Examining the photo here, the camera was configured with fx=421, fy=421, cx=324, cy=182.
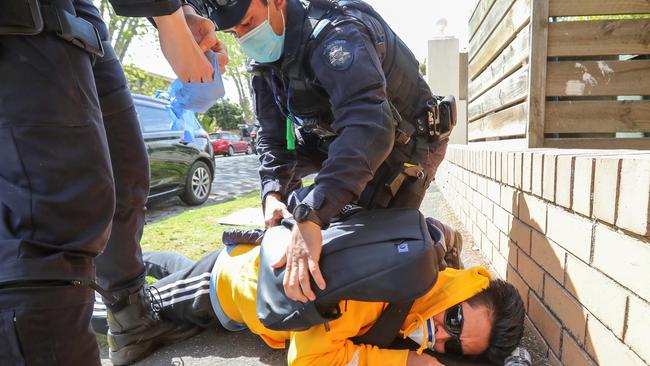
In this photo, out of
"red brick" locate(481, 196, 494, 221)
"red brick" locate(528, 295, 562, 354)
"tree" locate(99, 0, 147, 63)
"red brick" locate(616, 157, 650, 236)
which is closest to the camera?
"red brick" locate(616, 157, 650, 236)

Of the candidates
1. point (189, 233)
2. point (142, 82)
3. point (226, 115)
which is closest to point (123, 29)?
point (142, 82)

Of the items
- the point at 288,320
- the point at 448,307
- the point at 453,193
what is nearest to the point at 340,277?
the point at 288,320

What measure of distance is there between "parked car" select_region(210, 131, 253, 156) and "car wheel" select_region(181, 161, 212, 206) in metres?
18.8

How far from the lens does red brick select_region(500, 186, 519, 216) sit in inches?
75.1

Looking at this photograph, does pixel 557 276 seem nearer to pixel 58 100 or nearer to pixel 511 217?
pixel 511 217

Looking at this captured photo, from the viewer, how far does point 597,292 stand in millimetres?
1181

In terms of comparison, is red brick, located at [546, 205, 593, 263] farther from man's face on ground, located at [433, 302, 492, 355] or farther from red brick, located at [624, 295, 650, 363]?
man's face on ground, located at [433, 302, 492, 355]

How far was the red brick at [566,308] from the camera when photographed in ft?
4.22

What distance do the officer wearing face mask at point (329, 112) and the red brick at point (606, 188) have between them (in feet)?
2.01

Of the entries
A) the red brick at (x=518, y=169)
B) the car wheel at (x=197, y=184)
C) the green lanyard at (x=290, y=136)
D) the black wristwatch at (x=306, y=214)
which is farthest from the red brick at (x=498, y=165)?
the car wheel at (x=197, y=184)

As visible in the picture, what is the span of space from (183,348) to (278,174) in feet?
3.03

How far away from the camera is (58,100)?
88 cm

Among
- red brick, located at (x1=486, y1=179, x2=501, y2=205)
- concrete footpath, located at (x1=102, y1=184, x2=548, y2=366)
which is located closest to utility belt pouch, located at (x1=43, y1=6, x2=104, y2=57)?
concrete footpath, located at (x1=102, y1=184, x2=548, y2=366)

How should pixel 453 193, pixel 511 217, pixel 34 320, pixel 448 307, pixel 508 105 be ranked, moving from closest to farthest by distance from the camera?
pixel 34 320
pixel 448 307
pixel 511 217
pixel 508 105
pixel 453 193
